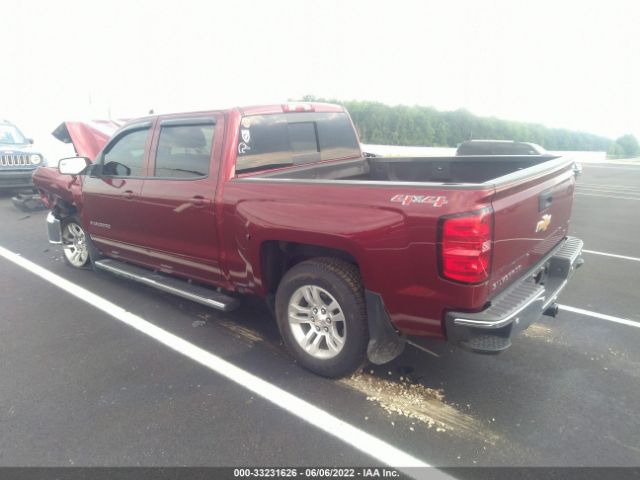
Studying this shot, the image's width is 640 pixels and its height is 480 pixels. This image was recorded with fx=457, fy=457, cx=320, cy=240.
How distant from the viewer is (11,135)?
Result: 11.9m

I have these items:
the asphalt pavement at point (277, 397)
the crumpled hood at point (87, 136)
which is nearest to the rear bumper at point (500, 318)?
the asphalt pavement at point (277, 397)

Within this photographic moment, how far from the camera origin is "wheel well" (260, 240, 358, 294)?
129 inches

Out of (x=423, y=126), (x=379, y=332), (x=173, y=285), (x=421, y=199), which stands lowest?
(x=173, y=285)

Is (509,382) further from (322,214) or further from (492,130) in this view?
(492,130)

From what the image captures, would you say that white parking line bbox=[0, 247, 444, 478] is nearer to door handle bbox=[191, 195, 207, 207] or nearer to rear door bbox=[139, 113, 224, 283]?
rear door bbox=[139, 113, 224, 283]

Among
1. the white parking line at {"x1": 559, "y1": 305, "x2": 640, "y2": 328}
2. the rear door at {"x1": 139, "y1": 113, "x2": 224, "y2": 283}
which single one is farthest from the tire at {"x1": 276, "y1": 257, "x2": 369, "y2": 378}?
the white parking line at {"x1": 559, "y1": 305, "x2": 640, "y2": 328}

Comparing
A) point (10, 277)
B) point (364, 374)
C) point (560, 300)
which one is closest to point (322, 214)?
point (364, 374)

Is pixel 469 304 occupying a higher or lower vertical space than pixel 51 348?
higher

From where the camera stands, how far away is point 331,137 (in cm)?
457

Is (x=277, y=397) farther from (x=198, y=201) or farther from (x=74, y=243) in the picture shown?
(x=74, y=243)

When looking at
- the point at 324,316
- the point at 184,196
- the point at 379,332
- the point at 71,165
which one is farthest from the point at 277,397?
the point at 71,165

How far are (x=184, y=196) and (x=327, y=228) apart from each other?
5.01 feet

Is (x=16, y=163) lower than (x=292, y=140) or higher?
lower

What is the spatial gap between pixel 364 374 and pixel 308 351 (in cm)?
44
